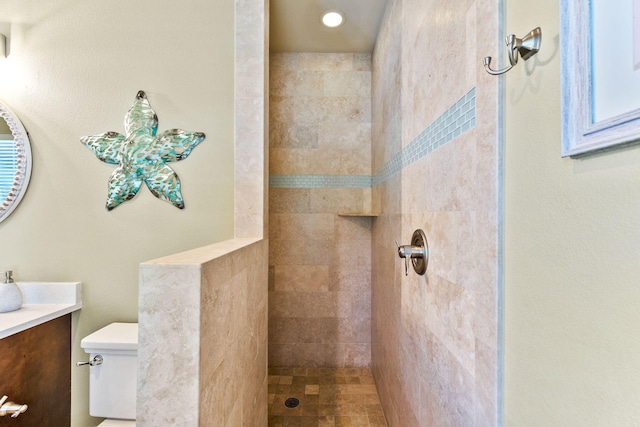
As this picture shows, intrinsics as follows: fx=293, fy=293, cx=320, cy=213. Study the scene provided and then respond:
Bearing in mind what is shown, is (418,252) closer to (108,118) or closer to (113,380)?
(113,380)

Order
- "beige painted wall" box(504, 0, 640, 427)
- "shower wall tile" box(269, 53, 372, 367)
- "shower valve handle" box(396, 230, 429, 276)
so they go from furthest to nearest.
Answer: "shower wall tile" box(269, 53, 372, 367) < "shower valve handle" box(396, 230, 429, 276) < "beige painted wall" box(504, 0, 640, 427)

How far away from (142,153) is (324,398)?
203cm

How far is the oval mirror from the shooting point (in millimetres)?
1599

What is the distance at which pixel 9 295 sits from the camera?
1.45 m

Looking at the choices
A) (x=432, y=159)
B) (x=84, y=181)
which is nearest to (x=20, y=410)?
(x=84, y=181)

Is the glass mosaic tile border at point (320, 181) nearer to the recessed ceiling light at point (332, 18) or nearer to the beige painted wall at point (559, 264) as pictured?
the recessed ceiling light at point (332, 18)

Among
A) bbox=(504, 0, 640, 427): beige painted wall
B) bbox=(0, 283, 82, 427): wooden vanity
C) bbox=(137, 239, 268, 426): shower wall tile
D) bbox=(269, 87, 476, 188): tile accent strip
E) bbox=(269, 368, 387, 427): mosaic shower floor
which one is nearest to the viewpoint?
bbox=(504, 0, 640, 427): beige painted wall

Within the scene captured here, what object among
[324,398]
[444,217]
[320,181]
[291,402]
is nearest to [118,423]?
[291,402]

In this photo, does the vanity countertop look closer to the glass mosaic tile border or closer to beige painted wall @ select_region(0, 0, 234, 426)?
beige painted wall @ select_region(0, 0, 234, 426)

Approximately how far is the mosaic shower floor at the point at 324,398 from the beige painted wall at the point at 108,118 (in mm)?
1202

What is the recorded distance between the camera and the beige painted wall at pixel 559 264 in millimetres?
401

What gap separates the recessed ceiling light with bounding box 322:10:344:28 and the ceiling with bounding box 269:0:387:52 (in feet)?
0.11

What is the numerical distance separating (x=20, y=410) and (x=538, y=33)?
221 cm

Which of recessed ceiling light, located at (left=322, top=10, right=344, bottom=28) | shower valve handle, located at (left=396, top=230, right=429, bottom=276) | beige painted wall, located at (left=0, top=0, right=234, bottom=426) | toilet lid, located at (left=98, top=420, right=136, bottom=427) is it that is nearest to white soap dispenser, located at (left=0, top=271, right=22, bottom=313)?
beige painted wall, located at (left=0, top=0, right=234, bottom=426)
